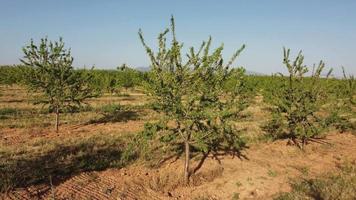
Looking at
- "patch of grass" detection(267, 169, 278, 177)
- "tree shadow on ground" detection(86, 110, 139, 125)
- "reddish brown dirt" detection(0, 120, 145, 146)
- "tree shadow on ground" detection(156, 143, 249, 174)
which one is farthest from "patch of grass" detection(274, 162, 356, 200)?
"tree shadow on ground" detection(86, 110, 139, 125)

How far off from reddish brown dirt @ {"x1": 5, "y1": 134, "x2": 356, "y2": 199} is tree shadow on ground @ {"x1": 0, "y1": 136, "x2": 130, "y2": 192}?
1.56 feet

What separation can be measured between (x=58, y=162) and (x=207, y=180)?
195 inches

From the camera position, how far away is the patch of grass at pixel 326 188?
28.1ft

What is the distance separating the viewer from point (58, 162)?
10.8m

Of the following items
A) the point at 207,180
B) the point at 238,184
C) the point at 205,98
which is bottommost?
the point at 207,180

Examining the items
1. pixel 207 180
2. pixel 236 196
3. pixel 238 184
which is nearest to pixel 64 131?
pixel 207 180

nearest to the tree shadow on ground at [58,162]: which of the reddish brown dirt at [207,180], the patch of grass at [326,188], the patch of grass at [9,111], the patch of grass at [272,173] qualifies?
the reddish brown dirt at [207,180]

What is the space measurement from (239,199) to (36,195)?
523 centimetres

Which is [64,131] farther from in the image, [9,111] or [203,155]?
[9,111]

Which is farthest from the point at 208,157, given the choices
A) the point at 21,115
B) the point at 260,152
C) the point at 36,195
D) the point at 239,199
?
the point at 21,115

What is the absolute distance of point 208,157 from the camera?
12055 millimetres

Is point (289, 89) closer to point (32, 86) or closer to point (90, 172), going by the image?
point (90, 172)

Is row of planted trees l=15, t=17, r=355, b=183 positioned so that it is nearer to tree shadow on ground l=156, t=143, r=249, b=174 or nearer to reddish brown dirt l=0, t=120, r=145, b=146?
tree shadow on ground l=156, t=143, r=249, b=174

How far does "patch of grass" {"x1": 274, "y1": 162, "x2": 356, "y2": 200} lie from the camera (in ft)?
28.1
